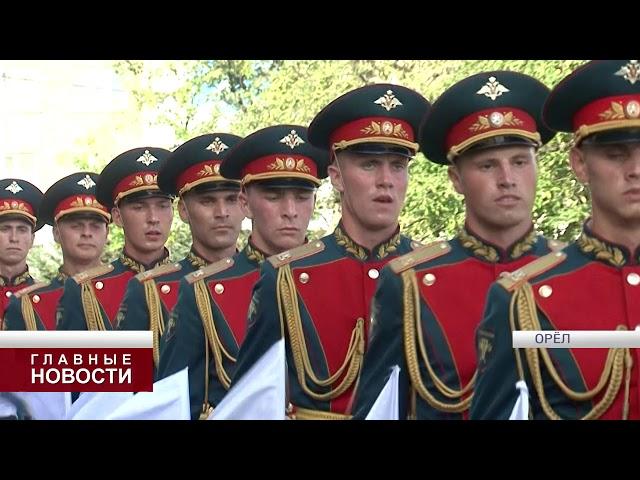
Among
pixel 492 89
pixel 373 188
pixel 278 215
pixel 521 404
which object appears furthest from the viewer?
pixel 278 215

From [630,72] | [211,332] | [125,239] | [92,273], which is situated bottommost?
[211,332]

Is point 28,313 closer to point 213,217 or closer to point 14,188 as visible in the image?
point 14,188

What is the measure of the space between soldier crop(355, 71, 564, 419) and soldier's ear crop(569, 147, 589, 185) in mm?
132

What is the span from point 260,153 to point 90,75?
2.98 ft

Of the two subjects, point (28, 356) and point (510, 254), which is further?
point (28, 356)

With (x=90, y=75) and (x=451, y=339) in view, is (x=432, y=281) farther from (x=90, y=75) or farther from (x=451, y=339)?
(x=90, y=75)

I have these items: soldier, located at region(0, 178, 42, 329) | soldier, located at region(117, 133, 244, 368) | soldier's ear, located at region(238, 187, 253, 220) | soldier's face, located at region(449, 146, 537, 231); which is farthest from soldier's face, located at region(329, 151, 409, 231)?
soldier, located at region(0, 178, 42, 329)

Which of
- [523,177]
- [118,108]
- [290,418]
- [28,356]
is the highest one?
[118,108]

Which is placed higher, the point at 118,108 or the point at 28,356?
the point at 118,108

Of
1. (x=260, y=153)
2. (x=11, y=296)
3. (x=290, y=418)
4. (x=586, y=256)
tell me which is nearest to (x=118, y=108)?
(x=260, y=153)

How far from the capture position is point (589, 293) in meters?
4.91

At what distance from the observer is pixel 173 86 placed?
17.3 feet

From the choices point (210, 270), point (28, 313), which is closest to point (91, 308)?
point (28, 313)

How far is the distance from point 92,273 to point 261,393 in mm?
1081
